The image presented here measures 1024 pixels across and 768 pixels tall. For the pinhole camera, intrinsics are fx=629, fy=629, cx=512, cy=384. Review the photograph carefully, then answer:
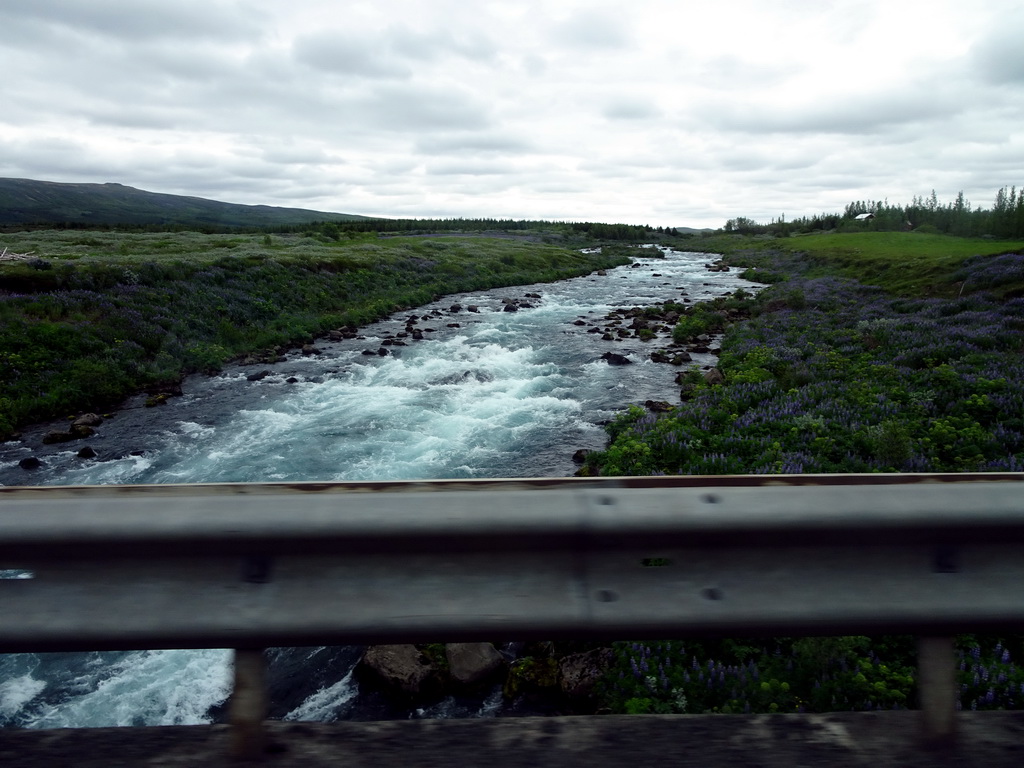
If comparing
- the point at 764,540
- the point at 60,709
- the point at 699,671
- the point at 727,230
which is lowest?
the point at 60,709

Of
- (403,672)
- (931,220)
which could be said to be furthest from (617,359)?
(931,220)

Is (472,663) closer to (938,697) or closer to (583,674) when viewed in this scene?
(583,674)

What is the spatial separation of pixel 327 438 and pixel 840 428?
853cm

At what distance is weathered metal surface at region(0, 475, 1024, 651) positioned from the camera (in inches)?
80.2

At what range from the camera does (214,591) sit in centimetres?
207

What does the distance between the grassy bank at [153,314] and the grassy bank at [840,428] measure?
11.6 m

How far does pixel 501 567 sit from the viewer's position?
6.89 ft

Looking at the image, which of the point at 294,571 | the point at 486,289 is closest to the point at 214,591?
the point at 294,571

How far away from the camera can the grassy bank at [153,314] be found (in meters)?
13.8

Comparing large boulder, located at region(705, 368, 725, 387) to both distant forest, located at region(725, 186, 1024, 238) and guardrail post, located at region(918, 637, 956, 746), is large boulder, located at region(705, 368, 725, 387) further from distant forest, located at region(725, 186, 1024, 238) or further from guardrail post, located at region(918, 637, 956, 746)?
distant forest, located at region(725, 186, 1024, 238)

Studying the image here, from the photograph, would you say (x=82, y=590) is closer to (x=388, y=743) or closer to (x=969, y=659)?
(x=388, y=743)

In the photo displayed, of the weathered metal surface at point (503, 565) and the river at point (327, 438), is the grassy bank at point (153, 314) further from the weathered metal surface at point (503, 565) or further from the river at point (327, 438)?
the weathered metal surface at point (503, 565)

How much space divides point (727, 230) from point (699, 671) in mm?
157017

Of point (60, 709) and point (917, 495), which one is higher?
point (917, 495)
